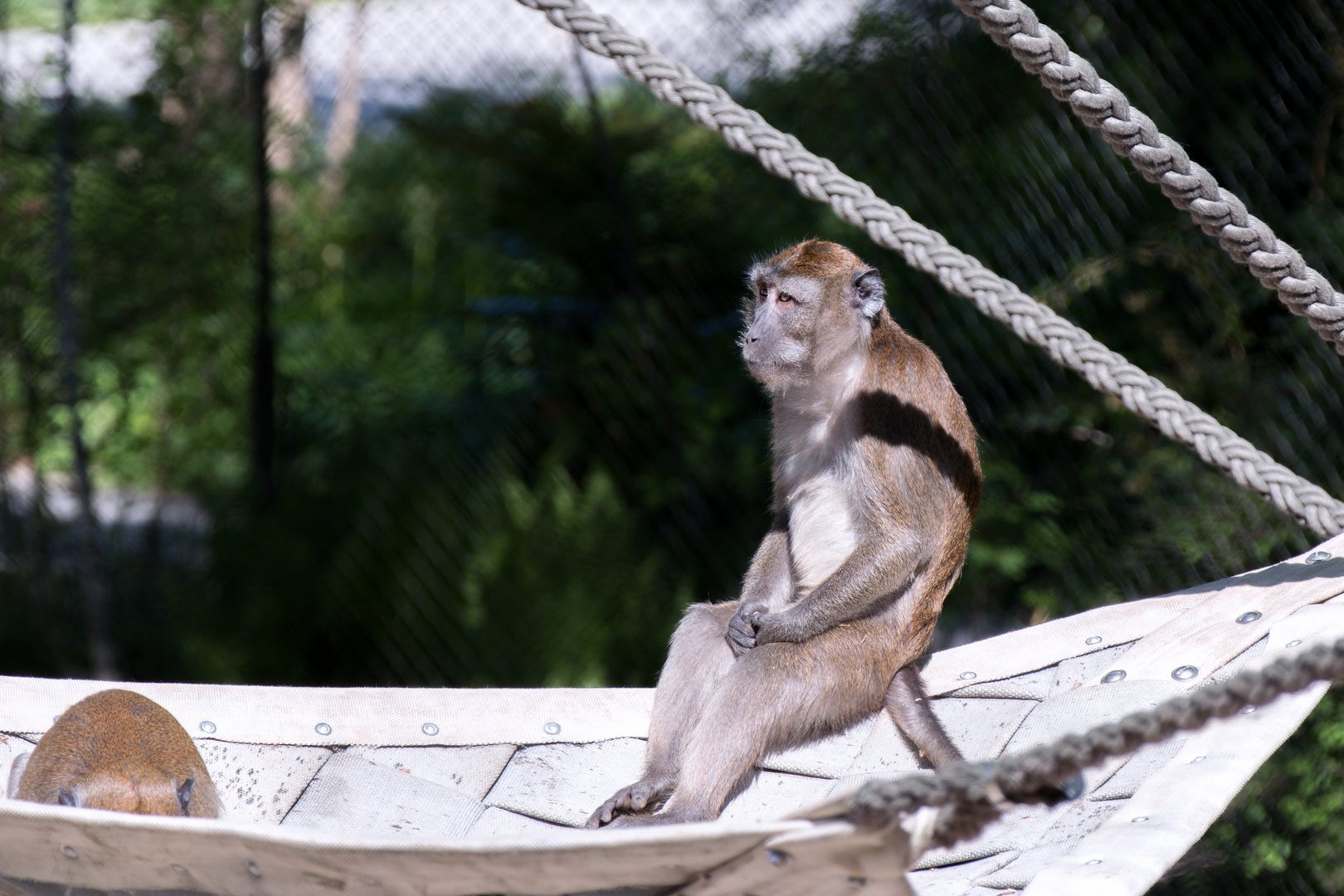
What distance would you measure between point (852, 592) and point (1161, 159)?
1.25 m

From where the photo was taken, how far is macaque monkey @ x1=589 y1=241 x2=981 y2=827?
2.91 m

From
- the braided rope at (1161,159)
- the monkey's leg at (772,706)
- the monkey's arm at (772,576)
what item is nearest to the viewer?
the braided rope at (1161,159)

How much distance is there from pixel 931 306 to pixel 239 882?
4.38 m

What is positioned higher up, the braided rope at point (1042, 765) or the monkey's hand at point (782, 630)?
the braided rope at point (1042, 765)

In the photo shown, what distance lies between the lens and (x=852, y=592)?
3066 mm

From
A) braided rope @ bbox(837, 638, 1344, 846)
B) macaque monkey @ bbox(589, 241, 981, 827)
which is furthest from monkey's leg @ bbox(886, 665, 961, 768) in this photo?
braided rope @ bbox(837, 638, 1344, 846)

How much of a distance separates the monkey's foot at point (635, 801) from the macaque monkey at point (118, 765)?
2.94ft

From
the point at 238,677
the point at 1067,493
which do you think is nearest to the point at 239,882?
the point at 238,677

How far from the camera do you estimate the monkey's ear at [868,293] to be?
3.36 meters

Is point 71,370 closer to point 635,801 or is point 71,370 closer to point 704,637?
point 704,637

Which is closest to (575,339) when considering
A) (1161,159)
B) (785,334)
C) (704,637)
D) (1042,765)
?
(785,334)

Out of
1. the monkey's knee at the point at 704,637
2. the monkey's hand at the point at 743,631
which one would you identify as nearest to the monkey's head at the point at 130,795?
the monkey's knee at the point at 704,637

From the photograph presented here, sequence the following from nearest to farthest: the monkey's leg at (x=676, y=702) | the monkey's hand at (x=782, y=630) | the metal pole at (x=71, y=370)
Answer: the monkey's leg at (x=676, y=702) → the monkey's hand at (x=782, y=630) → the metal pole at (x=71, y=370)

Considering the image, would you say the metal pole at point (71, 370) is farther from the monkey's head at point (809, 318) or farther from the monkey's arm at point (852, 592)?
the monkey's arm at point (852, 592)
